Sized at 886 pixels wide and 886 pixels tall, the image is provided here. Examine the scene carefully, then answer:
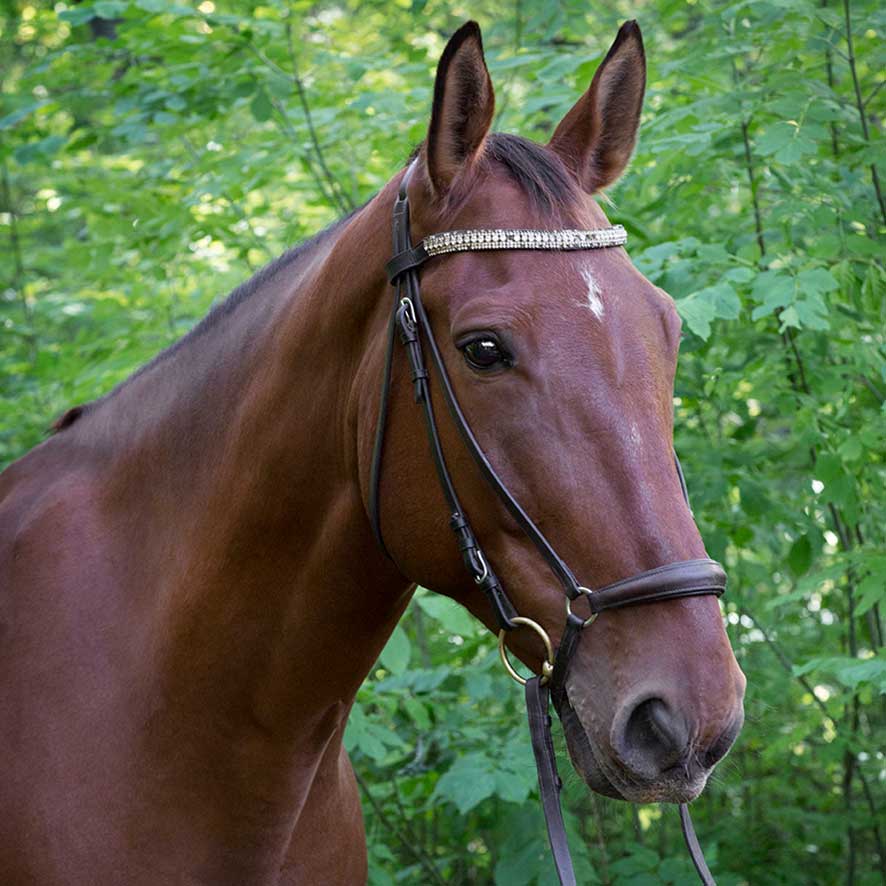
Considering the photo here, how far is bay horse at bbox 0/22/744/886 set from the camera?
178 cm

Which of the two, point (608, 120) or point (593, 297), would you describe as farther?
point (608, 120)

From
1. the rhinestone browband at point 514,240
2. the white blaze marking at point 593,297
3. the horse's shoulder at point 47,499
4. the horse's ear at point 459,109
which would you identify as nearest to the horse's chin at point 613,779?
the white blaze marking at point 593,297

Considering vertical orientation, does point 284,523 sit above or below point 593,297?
below

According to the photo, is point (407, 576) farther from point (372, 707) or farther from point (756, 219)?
point (372, 707)

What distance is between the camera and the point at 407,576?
2150mm

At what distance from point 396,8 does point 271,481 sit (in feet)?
11.8

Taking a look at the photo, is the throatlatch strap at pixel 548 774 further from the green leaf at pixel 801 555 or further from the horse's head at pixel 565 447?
the green leaf at pixel 801 555

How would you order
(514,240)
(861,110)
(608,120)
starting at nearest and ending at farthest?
(514,240)
(608,120)
(861,110)

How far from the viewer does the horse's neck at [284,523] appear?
2.22m

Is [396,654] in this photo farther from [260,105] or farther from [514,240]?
[260,105]

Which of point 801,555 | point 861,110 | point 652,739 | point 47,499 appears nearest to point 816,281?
point 861,110

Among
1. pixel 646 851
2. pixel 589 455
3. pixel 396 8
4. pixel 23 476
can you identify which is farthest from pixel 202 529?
pixel 396 8

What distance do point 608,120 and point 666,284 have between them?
3.42ft

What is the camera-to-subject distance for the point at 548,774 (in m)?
1.99
